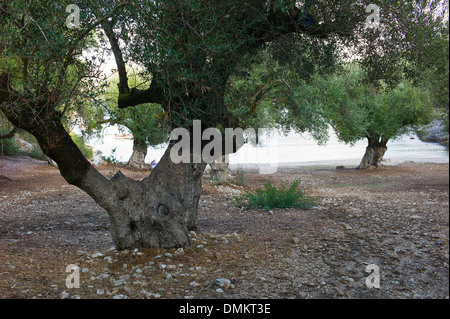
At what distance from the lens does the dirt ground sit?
470 centimetres

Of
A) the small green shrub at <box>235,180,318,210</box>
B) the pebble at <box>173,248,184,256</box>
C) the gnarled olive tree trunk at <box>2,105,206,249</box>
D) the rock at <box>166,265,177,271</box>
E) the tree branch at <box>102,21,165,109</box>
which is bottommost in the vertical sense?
the rock at <box>166,265,177,271</box>

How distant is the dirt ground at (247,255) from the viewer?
470 centimetres

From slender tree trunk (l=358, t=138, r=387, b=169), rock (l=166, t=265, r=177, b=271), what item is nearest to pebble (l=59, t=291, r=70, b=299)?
rock (l=166, t=265, r=177, b=271)

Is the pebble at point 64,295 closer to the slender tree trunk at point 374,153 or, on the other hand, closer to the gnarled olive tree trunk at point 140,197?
the gnarled olive tree trunk at point 140,197

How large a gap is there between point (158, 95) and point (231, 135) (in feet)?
4.50

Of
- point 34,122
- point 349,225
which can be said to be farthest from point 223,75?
point 349,225

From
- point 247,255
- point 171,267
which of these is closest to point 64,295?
point 171,267

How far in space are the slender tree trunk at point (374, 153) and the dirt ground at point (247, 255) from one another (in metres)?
13.0

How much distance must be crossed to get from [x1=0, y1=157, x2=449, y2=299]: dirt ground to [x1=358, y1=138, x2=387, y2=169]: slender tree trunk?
13.0 meters

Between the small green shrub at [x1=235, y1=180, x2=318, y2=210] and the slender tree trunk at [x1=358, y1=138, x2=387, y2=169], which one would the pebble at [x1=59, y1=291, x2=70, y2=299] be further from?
the slender tree trunk at [x1=358, y1=138, x2=387, y2=169]
